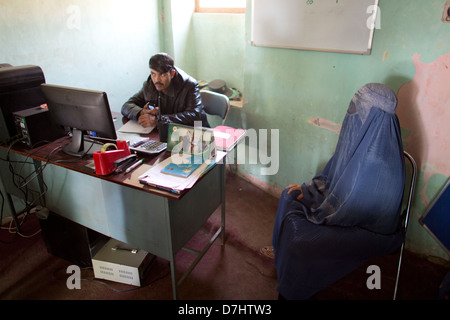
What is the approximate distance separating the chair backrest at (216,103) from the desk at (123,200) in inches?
31.4

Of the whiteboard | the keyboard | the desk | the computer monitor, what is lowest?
the desk

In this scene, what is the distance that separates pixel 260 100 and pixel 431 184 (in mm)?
1458

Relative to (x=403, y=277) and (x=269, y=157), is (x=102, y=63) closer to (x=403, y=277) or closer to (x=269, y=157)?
(x=269, y=157)

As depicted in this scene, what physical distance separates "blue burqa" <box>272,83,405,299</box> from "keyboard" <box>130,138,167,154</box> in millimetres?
890

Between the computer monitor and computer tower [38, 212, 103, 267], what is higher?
the computer monitor

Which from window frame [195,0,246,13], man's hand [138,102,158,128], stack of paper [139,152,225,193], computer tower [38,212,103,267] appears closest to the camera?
stack of paper [139,152,225,193]

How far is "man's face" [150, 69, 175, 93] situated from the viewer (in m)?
2.25

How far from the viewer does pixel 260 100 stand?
108 inches

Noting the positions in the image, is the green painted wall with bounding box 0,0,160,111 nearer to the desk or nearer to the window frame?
the window frame

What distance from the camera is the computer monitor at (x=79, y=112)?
5.34 feet

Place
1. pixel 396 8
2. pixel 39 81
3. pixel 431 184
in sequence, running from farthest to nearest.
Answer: pixel 39 81
pixel 431 184
pixel 396 8

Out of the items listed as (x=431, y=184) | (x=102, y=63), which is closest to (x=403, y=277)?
(x=431, y=184)

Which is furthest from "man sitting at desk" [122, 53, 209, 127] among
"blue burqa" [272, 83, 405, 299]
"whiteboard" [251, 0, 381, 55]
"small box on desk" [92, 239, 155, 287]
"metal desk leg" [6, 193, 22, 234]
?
"blue burqa" [272, 83, 405, 299]

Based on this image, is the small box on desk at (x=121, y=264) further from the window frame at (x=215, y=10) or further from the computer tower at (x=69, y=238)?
the window frame at (x=215, y=10)
